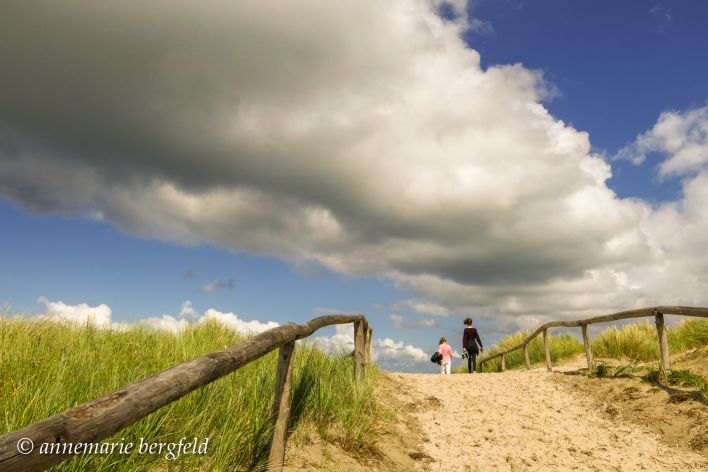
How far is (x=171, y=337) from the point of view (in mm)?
7508

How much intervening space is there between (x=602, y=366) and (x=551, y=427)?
3.15m

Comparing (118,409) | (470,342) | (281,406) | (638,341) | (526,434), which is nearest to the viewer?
(118,409)

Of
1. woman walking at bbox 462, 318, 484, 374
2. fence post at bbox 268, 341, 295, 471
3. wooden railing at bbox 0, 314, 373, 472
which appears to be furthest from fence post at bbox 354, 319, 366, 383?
woman walking at bbox 462, 318, 484, 374

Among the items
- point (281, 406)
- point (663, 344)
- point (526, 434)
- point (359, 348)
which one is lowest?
point (526, 434)

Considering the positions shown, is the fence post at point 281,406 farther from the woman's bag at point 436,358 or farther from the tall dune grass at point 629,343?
the woman's bag at point 436,358

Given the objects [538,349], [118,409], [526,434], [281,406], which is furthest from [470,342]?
[118,409]

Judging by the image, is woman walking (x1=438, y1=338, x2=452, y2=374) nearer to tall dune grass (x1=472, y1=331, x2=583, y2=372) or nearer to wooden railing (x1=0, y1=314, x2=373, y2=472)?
tall dune grass (x1=472, y1=331, x2=583, y2=372)

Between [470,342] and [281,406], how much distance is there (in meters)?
14.2

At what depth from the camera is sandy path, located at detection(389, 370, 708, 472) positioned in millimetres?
6000

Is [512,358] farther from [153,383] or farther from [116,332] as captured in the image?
[153,383]

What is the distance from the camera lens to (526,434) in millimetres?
7141

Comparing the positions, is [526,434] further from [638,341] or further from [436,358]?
[436,358]

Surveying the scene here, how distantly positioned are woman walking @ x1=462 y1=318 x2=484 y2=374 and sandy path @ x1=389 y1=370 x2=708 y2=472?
7.12m

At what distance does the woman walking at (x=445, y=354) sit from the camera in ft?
58.5
